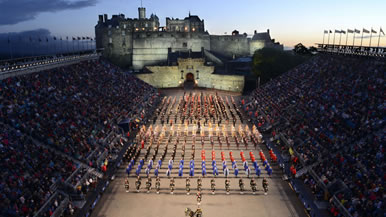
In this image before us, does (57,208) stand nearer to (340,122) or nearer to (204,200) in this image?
(204,200)

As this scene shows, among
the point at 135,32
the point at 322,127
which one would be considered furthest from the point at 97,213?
the point at 135,32

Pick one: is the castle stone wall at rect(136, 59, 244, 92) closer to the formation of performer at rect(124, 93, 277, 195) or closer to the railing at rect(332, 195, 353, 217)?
the formation of performer at rect(124, 93, 277, 195)

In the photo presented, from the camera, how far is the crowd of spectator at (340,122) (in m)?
18.1

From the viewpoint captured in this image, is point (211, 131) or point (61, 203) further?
point (211, 131)

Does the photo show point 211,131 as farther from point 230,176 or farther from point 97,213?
point 97,213

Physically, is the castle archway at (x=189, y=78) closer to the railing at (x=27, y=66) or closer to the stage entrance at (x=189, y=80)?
the stage entrance at (x=189, y=80)

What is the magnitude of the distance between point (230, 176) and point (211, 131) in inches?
464

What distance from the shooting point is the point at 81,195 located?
1992 centimetres

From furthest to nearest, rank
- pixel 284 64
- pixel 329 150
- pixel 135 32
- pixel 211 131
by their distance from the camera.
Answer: pixel 135 32, pixel 284 64, pixel 211 131, pixel 329 150

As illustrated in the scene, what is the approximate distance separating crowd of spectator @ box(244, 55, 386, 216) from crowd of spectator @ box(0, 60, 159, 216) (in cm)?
1769

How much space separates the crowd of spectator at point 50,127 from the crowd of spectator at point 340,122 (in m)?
17.7

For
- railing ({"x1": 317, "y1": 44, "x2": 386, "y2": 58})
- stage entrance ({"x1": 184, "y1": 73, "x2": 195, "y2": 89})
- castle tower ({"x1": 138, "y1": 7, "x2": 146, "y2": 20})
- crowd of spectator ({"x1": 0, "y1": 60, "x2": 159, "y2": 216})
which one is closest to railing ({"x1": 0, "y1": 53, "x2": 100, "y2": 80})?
crowd of spectator ({"x1": 0, "y1": 60, "x2": 159, "y2": 216})

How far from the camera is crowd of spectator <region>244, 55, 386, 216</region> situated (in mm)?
18122

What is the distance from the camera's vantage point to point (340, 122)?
25938mm
